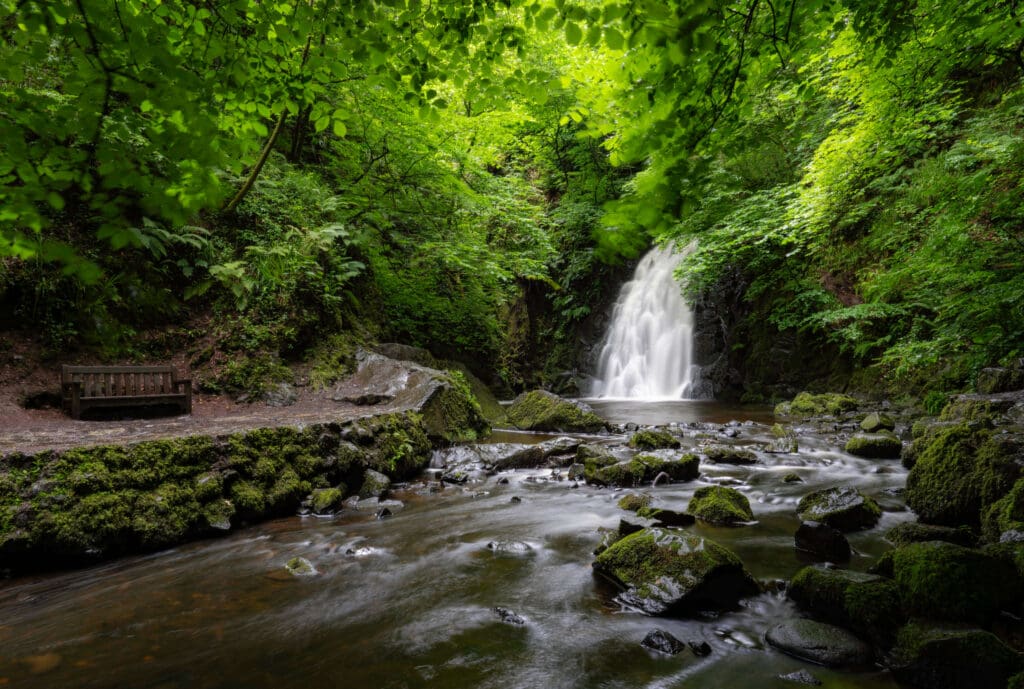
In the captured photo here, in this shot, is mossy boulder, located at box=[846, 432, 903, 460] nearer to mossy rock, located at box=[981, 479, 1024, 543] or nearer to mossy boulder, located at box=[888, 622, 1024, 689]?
mossy rock, located at box=[981, 479, 1024, 543]

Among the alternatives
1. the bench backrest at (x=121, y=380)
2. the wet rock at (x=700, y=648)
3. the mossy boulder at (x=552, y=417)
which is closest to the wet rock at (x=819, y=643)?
the wet rock at (x=700, y=648)

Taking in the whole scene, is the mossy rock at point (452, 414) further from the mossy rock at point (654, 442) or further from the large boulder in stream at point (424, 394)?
the mossy rock at point (654, 442)

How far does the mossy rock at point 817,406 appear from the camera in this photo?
1156 cm

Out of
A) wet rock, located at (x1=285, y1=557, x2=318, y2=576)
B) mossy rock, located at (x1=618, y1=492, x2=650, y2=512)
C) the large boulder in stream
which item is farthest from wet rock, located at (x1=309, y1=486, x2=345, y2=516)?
mossy rock, located at (x1=618, y1=492, x2=650, y2=512)

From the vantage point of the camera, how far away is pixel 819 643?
8.82 feet

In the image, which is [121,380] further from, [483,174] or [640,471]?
[483,174]

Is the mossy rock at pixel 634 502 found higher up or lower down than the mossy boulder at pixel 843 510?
lower down

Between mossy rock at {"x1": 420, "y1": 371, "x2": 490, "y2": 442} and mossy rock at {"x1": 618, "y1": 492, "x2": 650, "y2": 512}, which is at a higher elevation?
mossy rock at {"x1": 420, "y1": 371, "x2": 490, "y2": 442}

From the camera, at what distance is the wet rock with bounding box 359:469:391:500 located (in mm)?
5773

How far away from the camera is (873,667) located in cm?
255

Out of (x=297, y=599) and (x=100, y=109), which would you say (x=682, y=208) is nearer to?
(x=100, y=109)

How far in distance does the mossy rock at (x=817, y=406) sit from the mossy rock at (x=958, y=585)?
9619mm

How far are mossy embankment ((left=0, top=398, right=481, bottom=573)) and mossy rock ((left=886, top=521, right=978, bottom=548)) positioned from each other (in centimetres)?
529

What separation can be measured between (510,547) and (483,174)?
1051 cm
